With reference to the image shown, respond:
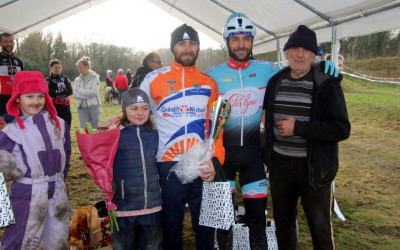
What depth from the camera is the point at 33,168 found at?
91.7 inches

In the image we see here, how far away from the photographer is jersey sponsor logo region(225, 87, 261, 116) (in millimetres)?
2756

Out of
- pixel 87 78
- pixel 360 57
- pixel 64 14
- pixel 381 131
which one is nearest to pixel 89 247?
pixel 87 78

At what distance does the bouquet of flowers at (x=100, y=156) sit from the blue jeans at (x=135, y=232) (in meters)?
0.12

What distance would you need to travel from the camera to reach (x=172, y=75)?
2.58 meters

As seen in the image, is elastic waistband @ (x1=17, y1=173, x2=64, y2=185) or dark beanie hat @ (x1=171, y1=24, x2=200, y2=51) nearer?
elastic waistband @ (x1=17, y1=173, x2=64, y2=185)

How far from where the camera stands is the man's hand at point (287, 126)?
2.36m

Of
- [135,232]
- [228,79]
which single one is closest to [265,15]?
[228,79]

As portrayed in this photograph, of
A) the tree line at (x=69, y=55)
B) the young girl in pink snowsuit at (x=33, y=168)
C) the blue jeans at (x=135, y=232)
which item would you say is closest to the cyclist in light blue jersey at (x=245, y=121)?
the blue jeans at (x=135, y=232)

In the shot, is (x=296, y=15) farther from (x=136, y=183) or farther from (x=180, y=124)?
(x=136, y=183)

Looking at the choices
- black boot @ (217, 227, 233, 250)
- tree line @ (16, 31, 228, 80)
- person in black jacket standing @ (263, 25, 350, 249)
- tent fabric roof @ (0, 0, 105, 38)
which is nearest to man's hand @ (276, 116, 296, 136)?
person in black jacket standing @ (263, 25, 350, 249)

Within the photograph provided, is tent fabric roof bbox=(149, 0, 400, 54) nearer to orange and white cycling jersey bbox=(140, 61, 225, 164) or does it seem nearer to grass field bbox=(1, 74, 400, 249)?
orange and white cycling jersey bbox=(140, 61, 225, 164)

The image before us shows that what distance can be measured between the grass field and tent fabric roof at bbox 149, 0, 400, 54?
2.59m

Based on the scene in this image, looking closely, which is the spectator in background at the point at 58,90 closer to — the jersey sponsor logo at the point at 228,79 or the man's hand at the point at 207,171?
the jersey sponsor logo at the point at 228,79

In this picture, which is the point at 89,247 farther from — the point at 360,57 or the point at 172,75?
Answer: the point at 360,57
